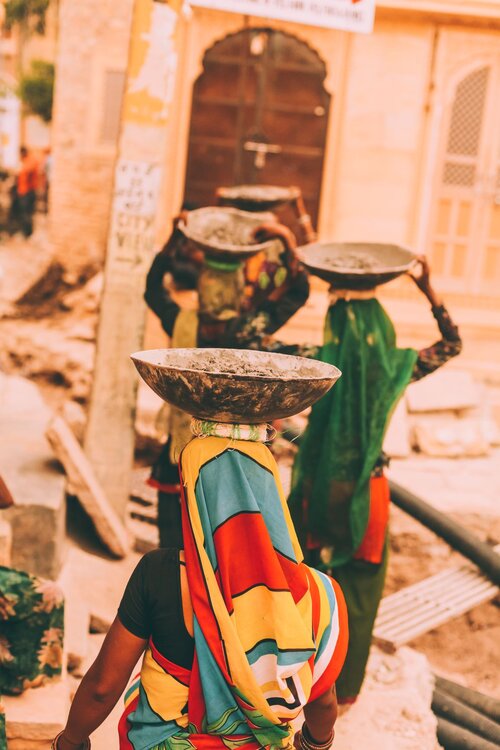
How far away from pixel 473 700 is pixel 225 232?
2744mm

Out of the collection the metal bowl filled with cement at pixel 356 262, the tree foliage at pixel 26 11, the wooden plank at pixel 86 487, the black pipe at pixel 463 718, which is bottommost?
the black pipe at pixel 463 718

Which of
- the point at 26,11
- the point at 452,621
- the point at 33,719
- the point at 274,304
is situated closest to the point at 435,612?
the point at 452,621

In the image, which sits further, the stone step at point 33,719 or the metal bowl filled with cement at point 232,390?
the stone step at point 33,719

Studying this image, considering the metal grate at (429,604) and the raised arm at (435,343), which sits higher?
the raised arm at (435,343)

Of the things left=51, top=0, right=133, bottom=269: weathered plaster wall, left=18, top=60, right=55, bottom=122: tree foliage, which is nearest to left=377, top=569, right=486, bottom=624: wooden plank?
left=51, top=0, right=133, bottom=269: weathered plaster wall

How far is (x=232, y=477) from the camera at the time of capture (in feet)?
7.20

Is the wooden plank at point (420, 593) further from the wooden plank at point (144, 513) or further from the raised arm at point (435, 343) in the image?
the raised arm at point (435, 343)

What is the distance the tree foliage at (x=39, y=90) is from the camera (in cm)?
2033

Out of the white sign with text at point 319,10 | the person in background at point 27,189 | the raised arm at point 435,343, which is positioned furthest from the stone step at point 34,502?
the person in background at point 27,189

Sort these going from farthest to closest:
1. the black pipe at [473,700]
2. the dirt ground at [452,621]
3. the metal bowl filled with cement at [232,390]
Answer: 1. the dirt ground at [452,621]
2. the black pipe at [473,700]
3. the metal bowl filled with cement at [232,390]

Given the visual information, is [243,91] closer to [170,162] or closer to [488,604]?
[170,162]

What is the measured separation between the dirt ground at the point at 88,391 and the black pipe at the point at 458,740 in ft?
6.00

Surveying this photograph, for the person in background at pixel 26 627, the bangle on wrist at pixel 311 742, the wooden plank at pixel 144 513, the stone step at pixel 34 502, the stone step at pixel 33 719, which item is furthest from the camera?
the wooden plank at pixel 144 513

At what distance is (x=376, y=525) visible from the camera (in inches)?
156
